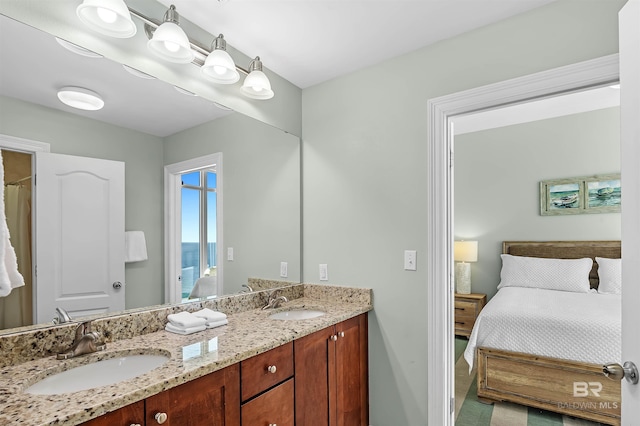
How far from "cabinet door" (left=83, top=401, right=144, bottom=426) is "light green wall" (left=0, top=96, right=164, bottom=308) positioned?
683 millimetres

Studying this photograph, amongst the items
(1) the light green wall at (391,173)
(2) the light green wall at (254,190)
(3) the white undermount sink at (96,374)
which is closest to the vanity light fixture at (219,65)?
(2) the light green wall at (254,190)

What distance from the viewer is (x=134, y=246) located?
5.29 ft

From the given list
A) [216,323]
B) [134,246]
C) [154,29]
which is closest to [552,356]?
[216,323]

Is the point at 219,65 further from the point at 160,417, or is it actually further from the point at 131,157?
the point at 160,417

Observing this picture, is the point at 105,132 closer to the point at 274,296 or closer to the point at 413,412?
the point at 274,296

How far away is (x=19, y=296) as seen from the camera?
1246mm

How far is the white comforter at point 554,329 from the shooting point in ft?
7.81

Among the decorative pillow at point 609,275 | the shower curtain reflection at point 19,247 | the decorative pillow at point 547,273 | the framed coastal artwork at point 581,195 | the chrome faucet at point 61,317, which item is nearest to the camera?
the shower curtain reflection at point 19,247

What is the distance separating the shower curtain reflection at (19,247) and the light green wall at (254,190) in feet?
2.14

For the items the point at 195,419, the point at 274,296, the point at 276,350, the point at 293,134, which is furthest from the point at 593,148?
the point at 195,419

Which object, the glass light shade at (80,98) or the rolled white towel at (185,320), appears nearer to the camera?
the glass light shade at (80,98)

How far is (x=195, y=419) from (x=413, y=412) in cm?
139

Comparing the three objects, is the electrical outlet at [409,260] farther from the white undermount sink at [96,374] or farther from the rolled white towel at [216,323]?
the white undermount sink at [96,374]

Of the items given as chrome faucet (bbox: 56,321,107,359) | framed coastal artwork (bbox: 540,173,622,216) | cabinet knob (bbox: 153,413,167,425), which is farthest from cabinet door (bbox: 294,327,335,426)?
framed coastal artwork (bbox: 540,173,622,216)
